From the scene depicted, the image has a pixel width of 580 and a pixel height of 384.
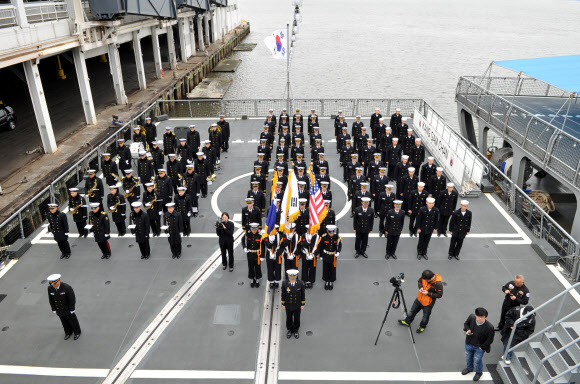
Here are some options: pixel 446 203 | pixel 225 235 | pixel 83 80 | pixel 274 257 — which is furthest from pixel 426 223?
pixel 83 80

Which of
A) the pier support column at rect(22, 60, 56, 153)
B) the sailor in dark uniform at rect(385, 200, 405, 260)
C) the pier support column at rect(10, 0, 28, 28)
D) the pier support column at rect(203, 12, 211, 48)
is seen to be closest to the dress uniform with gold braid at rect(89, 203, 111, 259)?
the sailor in dark uniform at rect(385, 200, 405, 260)

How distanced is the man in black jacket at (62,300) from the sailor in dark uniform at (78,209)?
4141 millimetres

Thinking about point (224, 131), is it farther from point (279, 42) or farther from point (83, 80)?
point (83, 80)

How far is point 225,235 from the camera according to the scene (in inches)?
397

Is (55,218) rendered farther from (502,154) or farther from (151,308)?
(502,154)

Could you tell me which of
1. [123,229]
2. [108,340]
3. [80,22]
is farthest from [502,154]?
[80,22]

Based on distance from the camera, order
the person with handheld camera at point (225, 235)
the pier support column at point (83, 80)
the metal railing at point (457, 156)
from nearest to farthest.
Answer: the person with handheld camera at point (225, 235), the metal railing at point (457, 156), the pier support column at point (83, 80)

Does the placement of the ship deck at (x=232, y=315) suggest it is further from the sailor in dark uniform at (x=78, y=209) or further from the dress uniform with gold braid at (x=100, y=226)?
the dress uniform with gold braid at (x=100, y=226)

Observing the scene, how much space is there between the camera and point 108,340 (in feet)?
28.0

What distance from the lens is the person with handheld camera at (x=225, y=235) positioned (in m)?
9.93

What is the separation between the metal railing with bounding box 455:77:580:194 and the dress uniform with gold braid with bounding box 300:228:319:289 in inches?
324

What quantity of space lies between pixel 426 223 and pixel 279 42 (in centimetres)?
1066

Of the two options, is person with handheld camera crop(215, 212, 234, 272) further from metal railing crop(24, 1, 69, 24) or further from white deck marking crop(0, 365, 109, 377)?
metal railing crop(24, 1, 69, 24)

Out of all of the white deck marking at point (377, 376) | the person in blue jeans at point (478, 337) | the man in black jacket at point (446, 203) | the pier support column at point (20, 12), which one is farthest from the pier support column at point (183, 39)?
the person in blue jeans at point (478, 337)
